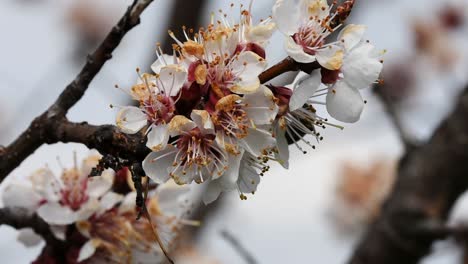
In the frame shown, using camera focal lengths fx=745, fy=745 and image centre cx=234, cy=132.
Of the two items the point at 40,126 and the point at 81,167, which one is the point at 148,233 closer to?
the point at 81,167

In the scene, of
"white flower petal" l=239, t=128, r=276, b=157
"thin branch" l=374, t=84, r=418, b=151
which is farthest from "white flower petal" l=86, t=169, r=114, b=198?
"thin branch" l=374, t=84, r=418, b=151

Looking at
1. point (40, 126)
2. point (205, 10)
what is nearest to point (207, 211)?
point (205, 10)

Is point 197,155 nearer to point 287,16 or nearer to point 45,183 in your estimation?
point 287,16

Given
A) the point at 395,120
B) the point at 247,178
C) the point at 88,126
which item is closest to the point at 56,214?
the point at 88,126

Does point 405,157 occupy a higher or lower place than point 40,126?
lower

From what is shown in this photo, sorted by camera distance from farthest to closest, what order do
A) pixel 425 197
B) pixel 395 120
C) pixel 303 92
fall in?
pixel 395 120, pixel 425 197, pixel 303 92

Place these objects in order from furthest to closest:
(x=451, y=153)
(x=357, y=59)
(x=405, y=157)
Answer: (x=405, y=157) → (x=451, y=153) → (x=357, y=59)

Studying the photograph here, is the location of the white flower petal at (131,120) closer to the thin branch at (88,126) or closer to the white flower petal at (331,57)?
the thin branch at (88,126)
